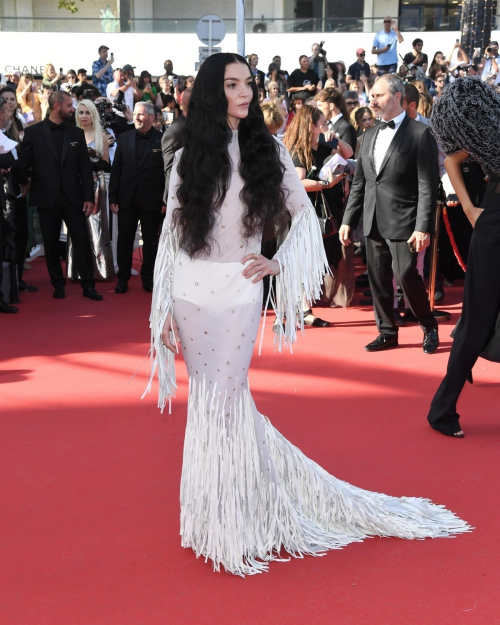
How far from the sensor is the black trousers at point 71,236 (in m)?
8.53

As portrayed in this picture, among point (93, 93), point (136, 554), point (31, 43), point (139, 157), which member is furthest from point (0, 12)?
point (136, 554)

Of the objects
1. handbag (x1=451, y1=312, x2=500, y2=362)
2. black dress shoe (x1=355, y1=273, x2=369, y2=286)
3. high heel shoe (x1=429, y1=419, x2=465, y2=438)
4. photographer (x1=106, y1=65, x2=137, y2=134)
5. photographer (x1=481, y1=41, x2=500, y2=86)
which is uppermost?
photographer (x1=481, y1=41, x2=500, y2=86)

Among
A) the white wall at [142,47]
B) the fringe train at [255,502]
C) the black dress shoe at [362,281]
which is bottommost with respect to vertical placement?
the black dress shoe at [362,281]

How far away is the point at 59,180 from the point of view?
8.38 m

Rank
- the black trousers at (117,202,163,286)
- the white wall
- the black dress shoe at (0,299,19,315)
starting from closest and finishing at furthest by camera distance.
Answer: the black dress shoe at (0,299,19,315) → the black trousers at (117,202,163,286) → the white wall

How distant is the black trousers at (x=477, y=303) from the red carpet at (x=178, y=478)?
274 mm

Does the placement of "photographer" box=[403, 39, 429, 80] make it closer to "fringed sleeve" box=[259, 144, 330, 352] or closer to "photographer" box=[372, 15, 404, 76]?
"photographer" box=[372, 15, 404, 76]

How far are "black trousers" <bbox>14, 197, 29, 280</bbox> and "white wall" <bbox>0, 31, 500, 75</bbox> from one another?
58.3ft

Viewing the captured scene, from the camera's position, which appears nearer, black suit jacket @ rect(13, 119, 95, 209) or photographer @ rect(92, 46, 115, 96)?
black suit jacket @ rect(13, 119, 95, 209)

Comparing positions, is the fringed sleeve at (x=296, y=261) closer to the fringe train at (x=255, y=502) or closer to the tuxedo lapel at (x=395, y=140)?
the fringe train at (x=255, y=502)

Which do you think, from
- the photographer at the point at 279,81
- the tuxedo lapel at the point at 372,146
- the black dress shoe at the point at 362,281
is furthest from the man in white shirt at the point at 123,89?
the tuxedo lapel at the point at 372,146

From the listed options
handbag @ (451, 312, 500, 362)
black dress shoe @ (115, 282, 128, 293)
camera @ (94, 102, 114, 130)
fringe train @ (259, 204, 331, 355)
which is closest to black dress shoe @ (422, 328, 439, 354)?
handbag @ (451, 312, 500, 362)

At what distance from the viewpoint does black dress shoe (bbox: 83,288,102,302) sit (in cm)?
853

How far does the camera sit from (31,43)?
84.6 ft
